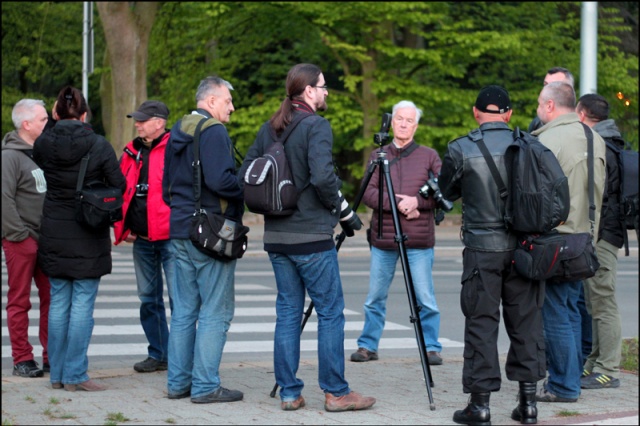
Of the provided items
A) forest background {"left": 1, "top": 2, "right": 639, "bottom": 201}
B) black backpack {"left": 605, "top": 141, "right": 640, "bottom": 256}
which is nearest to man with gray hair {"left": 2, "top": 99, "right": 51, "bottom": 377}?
black backpack {"left": 605, "top": 141, "right": 640, "bottom": 256}

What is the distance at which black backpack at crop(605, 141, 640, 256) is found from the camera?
24.7 ft

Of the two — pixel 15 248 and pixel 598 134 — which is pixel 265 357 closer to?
pixel 15 248

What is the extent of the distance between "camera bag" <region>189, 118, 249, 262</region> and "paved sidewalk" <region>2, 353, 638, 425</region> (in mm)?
954

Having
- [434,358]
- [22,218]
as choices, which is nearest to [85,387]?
[22,218]

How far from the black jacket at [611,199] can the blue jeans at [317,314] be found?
213 centimetres

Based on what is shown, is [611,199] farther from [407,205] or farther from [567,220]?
[407,205]

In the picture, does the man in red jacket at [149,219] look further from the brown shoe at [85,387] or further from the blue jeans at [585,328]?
the blue jeans at [585,328]

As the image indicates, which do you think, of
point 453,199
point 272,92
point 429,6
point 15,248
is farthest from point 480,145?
point 272,92

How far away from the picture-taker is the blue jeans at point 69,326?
7.24 metres

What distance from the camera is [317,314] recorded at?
6.56m

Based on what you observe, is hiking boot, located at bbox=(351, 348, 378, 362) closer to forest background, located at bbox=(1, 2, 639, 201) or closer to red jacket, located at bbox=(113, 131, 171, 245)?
red jacket, located at bbox=(113, 131, 171, 245)

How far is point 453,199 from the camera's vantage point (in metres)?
6.57

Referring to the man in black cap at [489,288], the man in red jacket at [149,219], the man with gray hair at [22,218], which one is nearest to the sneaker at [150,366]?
the man in red jacket at [149,219]

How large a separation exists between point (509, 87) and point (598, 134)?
894 inches
